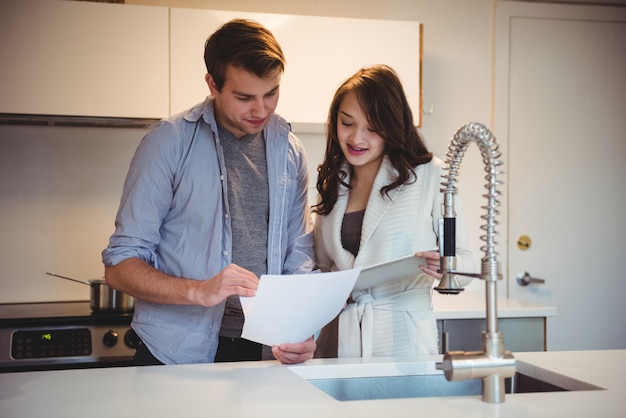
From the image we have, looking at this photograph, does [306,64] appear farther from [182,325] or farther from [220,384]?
[220,384]

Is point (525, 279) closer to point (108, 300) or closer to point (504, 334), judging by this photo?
point (504, 334)

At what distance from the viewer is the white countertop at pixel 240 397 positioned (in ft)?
3.92

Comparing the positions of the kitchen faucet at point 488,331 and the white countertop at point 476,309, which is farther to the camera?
the white countertop at point 476,309

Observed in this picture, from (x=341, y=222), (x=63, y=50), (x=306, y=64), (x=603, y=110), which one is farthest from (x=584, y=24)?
(x=63, y=50)

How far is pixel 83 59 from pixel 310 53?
2.92ft

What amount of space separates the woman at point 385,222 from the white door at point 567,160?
162 cm

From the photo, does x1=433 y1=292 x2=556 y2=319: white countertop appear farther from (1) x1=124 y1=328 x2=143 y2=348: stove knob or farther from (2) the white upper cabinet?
(1) x1=124 y1=328 x2=143 y2=348: stove knob

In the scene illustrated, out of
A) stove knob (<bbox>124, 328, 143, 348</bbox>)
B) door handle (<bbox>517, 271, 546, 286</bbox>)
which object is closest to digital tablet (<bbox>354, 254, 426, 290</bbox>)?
stove knob (<bbox>124, 328, 143, 348</bbox>)

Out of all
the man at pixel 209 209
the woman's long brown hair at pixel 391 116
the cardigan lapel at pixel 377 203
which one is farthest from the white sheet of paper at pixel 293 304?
the woman's long brown hair at pixel 391 116

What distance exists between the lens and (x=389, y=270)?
165cm

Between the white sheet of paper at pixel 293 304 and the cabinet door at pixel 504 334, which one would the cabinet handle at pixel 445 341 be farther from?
the white sheet of paper at pixel 293 304

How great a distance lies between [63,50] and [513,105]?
212 centimetres

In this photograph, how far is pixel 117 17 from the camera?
2.71 metres

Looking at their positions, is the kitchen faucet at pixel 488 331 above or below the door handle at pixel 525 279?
above
